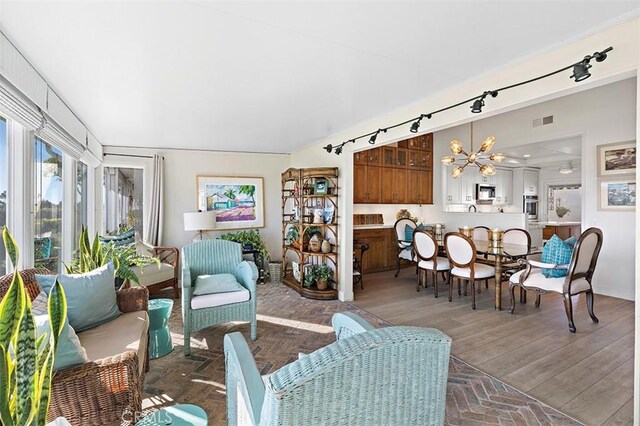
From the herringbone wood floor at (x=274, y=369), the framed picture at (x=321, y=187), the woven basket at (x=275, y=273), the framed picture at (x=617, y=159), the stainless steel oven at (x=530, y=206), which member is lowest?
the herringbone wood floor at (x=274, y=369)

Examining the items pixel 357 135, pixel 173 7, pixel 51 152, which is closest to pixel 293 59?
pixel 173 7

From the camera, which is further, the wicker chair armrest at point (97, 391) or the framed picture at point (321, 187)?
the framed picture at point (321, 187)

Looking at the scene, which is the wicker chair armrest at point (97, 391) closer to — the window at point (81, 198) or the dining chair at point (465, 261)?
the window at point (81, 198)

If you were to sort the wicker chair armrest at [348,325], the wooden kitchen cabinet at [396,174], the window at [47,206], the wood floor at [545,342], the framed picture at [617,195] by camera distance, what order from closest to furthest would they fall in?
1. the wicker chair armrest at [348,325]
2. the wood floor at [545,342]
3. the window at [47,206]
4. the framed picture at [617,195]
5. the wooden kitchen cabinet at [396,174]

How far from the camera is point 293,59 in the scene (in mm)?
2152

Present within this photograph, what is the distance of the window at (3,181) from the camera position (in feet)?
7.11

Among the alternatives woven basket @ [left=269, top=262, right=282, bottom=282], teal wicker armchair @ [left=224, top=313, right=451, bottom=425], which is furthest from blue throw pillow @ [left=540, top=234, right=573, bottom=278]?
woven basket @ [left=269, top=262, right=282, bottom=282]

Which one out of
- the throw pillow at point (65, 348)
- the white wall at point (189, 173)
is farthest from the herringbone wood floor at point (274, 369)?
the white wall at point (189, 173)

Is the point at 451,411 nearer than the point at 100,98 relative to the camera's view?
Yes

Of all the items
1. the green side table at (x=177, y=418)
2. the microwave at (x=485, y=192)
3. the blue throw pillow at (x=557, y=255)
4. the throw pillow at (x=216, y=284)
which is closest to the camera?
the green side table at (x=177, y=418)

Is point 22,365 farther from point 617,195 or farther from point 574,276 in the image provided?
point 617,195

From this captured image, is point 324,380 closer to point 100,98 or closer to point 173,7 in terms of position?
point 173,7

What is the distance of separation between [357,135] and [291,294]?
8.42 ft

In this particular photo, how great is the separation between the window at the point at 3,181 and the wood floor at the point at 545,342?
3.53 meters
